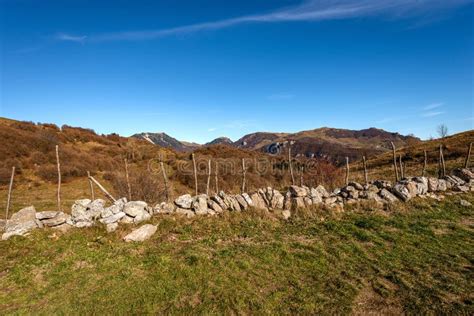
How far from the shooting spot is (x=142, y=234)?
912 centimetres

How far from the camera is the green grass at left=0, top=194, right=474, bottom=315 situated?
5512 mm

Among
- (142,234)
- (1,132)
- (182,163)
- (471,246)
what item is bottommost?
(471,246)

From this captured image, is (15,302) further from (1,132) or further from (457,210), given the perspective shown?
(1,132)

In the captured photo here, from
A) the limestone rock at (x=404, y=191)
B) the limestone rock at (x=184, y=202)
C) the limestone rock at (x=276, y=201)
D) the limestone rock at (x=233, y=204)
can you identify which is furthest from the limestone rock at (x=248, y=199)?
the limestone rock at (x=404, y=191)

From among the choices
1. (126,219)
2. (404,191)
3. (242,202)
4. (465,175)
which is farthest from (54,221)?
(465,175)

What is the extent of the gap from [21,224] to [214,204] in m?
6.58

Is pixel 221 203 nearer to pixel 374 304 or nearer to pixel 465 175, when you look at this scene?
pixel 374 304

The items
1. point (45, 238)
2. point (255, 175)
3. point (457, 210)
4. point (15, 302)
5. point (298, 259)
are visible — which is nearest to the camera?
point (15, 302)

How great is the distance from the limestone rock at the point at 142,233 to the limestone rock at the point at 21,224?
3.27 metres

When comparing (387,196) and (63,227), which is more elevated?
(63,227)

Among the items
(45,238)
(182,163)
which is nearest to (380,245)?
(45,238)

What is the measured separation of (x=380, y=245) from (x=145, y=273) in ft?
22.3

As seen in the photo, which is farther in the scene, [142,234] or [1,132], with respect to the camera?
[1,132]

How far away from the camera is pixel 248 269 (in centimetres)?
694
